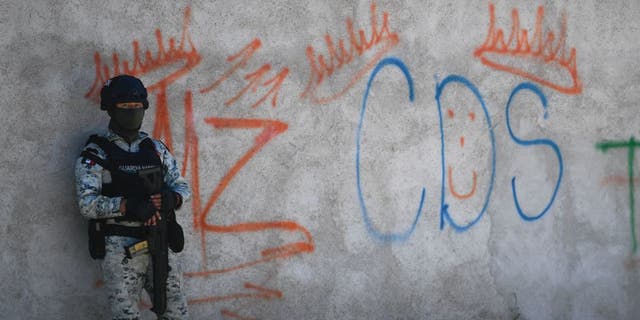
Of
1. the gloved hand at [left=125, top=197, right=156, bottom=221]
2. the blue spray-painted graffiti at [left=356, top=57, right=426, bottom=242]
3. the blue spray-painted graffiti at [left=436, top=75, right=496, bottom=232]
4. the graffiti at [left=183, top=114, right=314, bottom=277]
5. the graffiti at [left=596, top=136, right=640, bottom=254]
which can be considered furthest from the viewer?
the graffiti at [left=596, top=136, right=640, bottom=254]

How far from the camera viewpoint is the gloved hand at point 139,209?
3422mm

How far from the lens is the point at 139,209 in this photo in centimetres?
342

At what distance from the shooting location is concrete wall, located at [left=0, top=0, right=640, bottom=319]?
3961 mm

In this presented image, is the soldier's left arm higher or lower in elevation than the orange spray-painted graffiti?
lower

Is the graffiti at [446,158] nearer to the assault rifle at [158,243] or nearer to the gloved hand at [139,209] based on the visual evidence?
the assault rifle at [158,243]

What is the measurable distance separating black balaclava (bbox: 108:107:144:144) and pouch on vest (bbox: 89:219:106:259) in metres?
0.45

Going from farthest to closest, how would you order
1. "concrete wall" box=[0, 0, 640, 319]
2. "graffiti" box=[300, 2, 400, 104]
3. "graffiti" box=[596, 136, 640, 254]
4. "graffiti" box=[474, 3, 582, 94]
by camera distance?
"graffiti" box=[596, 136, 640, 254] < "graffiti" box=[474, 3, 582, 94] < "graffiti" box=[300, 2, 400, 104] < "concrete wall" box=[0, 0, 640, 319]

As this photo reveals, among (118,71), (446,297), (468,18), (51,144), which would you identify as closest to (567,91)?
(468,18)

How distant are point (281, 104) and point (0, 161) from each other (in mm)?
1644

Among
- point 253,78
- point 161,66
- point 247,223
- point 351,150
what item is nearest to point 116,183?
point 161,66

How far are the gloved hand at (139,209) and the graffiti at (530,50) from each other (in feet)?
8.21

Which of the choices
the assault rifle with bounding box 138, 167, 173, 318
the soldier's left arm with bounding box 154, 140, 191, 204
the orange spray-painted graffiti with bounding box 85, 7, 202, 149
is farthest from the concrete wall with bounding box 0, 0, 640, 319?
the assault rifle with bounding box 138, 167, 173, 318

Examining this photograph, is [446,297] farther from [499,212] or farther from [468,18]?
[468,18]

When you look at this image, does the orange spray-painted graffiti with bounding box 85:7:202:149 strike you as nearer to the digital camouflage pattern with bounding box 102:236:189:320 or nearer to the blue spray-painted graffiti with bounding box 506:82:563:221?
the digital camouflage pattern with bounding box 102:236:189:320
